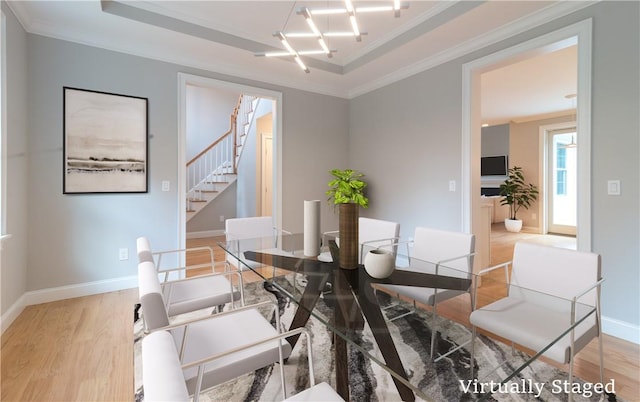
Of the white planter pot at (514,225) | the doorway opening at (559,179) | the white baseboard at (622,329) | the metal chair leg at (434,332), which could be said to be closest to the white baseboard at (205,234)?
the metal chair leg at (434,332)

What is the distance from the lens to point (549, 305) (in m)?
1.52

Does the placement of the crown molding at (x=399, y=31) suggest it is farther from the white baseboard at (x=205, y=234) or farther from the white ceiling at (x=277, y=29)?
the white baseboard at (x=205, y=234)

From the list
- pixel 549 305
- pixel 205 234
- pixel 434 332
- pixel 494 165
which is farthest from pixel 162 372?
pixel 494 165

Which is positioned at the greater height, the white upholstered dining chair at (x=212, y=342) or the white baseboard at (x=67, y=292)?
the white upholstered dining chair at (x=212, y=342)

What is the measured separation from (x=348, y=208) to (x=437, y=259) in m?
1.06

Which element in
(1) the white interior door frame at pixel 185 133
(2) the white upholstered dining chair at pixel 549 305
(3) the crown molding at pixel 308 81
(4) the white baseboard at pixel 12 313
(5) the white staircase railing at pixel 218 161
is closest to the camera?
(2) the white upholstered dining chair at pixel 549 305

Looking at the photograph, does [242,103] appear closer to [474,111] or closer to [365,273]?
[474,111]

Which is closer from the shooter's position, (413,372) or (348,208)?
(413,372)

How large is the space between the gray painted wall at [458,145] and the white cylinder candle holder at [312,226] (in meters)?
2.04

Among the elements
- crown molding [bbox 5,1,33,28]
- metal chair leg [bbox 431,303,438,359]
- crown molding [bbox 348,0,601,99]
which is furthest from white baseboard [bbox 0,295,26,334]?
crown molding [bbox 348,0,601,99]

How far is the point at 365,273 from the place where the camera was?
1.71 m

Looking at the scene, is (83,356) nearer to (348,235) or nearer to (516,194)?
(348,235)

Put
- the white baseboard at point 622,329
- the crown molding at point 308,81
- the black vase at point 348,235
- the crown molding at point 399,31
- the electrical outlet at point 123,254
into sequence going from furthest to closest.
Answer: the electrical outlet at point 123,254 < the crown molding at point 399,31 < the crown molding at point 308,81 < the white baseboard at point 622,329 < the black vase at point 348,235

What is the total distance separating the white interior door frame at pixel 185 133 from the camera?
11.4 ft
